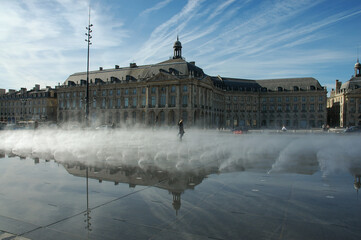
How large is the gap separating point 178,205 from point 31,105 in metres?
109

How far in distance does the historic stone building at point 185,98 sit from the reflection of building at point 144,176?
60.6m

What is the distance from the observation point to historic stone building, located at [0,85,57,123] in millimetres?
98938

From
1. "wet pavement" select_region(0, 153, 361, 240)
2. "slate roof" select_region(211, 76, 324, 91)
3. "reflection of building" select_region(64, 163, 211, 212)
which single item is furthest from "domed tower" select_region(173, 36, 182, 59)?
"wet pavement" select_region(0, 153, 361, 240)

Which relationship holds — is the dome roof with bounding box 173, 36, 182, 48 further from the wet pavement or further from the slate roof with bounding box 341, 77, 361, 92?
the wet pavement

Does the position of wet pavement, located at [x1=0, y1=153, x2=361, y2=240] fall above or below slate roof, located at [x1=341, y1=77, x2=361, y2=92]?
below

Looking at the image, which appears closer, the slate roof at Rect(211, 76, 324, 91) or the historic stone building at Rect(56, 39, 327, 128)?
the historic stone building at Rect(56, 39, 327, 128)

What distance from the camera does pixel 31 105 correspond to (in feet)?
330

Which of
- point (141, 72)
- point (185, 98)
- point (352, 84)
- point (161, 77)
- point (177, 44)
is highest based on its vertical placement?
Answer: point (177, 44)

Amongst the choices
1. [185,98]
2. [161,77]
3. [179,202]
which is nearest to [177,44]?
[161,77]

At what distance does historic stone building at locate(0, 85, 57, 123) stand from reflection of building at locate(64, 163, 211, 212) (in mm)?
97230

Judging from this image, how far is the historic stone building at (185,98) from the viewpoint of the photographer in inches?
2867

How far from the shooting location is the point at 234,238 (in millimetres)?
4375

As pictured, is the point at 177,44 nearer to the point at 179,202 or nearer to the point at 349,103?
the point at 349,103

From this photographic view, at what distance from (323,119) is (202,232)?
95.5 m
